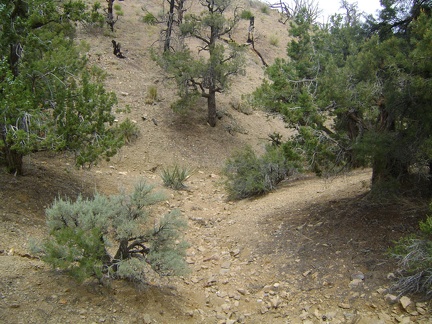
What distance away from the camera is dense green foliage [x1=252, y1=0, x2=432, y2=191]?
21.6 feet

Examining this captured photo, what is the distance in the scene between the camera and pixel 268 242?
8.33 metres

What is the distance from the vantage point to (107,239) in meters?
5.82

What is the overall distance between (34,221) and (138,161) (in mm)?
7452

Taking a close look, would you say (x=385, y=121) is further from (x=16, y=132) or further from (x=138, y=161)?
(x=138, y=161)

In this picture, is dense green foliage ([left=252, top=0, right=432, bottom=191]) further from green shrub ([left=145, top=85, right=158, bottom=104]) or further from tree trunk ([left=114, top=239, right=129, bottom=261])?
green shrub ([left=145, top=85, right=158, bottom=104])

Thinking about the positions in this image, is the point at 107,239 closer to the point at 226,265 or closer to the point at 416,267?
the point at 226,265

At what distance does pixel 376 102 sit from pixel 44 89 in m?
6.32

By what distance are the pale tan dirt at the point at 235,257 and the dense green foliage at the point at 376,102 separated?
105 centimetres

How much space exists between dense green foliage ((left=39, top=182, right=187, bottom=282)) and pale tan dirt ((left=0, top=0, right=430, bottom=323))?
0.34 metres

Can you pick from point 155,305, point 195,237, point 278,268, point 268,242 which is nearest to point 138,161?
point 195,237

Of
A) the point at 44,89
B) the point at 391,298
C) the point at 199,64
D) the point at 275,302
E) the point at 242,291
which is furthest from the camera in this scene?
the point at 199,64

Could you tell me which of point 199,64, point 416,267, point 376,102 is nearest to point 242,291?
point 416,267

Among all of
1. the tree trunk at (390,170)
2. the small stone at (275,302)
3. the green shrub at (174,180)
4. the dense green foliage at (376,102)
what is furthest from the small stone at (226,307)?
the green shrub at (174,180)

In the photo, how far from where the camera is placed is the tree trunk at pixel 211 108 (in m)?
18.6
